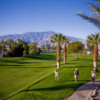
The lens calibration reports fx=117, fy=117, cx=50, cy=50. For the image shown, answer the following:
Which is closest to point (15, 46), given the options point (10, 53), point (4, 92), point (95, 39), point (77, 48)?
point (10, 53)

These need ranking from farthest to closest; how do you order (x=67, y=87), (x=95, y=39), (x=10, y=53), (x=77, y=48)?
(x=10, y=53), (x=77, y=48), (x=95, y=39), (x=67, y=87)

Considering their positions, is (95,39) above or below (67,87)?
above

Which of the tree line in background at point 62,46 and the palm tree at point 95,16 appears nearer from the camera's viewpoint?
the palm tree at point 95,16

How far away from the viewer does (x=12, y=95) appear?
12.4 meters

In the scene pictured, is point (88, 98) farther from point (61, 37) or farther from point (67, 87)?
point (61, 37)

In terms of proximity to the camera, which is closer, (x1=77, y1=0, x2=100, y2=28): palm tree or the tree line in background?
(x1=77, y1=0, x2=100, y2=28): palm tree

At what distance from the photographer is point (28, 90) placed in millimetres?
13656

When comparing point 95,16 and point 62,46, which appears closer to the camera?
point 95,16

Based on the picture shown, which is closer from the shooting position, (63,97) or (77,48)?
(63,97)

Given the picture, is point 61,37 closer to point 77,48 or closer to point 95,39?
point 95,39

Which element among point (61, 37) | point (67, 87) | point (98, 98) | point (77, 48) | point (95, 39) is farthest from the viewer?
point (77, 48)

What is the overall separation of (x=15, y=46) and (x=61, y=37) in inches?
1685

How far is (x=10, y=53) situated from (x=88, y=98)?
5976 centimetres

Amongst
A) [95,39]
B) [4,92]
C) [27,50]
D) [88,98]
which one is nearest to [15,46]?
[27,50]
